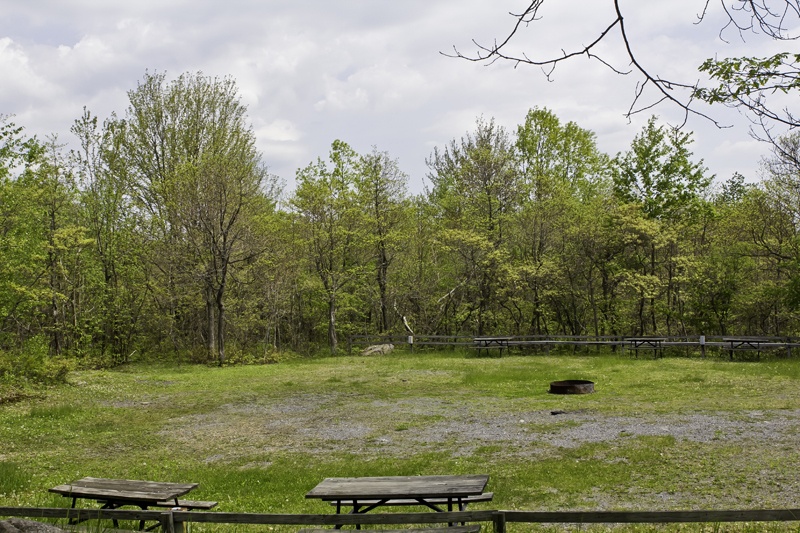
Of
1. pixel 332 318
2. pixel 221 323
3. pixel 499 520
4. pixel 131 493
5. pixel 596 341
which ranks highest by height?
pixel 221 323

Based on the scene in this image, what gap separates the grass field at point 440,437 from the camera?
20.5ft

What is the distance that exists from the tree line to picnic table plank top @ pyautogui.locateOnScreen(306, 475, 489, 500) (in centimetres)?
1611

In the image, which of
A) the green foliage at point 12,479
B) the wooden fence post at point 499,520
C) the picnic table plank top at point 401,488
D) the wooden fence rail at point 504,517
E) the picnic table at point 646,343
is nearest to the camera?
the wooden fence rail at point 504,517

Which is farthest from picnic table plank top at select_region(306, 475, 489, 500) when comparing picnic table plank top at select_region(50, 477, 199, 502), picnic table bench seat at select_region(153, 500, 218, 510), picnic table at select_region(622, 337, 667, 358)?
picnic table at select_region(622, 337, 667, 358)

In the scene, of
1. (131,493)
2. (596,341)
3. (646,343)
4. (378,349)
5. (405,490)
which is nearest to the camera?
(405,490)

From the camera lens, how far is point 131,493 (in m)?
4.85

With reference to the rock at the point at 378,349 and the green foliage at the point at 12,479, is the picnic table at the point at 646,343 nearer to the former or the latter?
the rock at the point at 378,349

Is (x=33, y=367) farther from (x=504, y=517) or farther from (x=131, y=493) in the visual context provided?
(x=504, y=517)

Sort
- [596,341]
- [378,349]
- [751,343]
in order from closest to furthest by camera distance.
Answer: [751,343] < [596,341] < [378,349]

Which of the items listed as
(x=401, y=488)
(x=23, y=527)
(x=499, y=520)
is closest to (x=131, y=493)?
(x=23, y=527)

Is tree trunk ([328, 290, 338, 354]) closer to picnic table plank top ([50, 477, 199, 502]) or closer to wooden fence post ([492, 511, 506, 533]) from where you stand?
picnic table plank top ([50, 477, 199, 502])

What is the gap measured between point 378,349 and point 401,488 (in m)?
20.3

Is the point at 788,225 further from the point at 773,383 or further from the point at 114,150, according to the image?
the point at 114,150

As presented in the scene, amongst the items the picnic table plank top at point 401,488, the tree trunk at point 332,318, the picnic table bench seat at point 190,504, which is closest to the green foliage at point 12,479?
the picnic table bench seat at point 190,504
